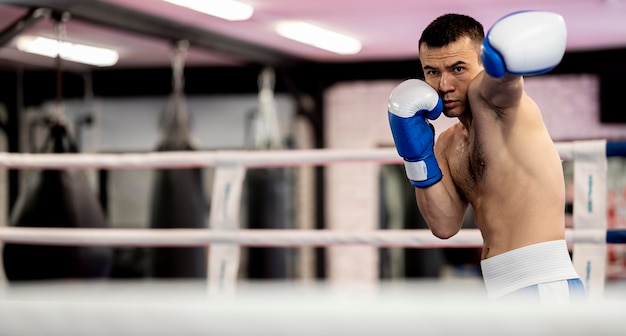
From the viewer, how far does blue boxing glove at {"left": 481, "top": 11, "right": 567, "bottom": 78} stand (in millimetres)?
1465

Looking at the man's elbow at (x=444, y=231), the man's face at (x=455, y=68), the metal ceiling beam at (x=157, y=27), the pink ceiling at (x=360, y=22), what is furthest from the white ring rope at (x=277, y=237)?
the pink ceiling at (x=360, y=22)

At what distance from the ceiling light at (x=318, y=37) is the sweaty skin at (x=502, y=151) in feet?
11.6

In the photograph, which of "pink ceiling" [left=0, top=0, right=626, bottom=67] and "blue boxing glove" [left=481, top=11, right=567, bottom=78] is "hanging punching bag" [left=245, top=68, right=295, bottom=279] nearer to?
"pink ceiling" [left=0, top=0, right=626, bottom=67]

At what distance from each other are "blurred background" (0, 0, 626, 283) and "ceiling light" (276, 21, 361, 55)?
2cm

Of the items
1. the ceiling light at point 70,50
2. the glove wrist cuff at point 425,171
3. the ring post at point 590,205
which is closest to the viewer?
the glove wrist cuff at point 425,171

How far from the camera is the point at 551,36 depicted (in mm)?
1498

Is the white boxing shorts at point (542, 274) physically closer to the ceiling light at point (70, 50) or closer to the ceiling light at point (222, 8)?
the ceiling light at point (222, 8)

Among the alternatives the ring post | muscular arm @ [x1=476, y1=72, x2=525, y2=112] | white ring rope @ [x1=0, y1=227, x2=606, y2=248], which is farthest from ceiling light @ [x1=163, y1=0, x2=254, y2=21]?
muscular arm @ [x1=476, y1=72, x2=525, y2=112]

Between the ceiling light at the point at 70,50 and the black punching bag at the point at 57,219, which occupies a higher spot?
the ceiling light at the point at 70,50

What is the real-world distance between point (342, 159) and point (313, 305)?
2.30 metres

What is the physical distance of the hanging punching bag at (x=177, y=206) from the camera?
451 centimetres

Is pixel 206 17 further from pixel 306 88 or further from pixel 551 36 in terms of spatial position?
pixel 551 36

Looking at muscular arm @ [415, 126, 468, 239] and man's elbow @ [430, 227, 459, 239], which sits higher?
muscular arm @ [415, 126, 468, 239]

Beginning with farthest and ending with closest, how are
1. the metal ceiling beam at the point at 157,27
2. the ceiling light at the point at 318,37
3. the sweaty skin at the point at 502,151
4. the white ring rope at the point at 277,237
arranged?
the ceiling light at the point at 318,37 < the metal ceiling beam at the point at 157,27 < the white ring rope at the point at 277,237 < the sweaty skin at the point at 502,151
